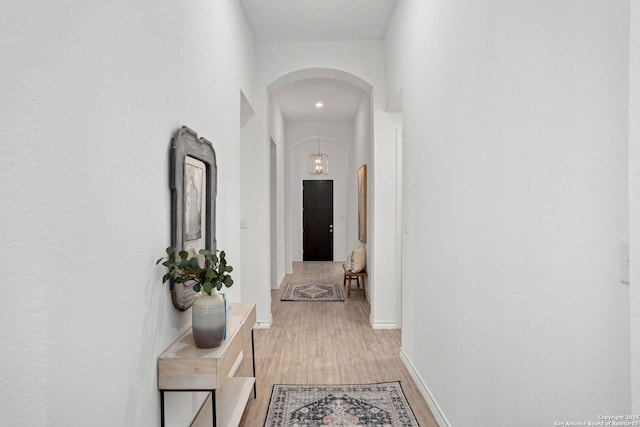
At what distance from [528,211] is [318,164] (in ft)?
24.1

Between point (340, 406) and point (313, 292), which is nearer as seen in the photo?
point (340, 406)

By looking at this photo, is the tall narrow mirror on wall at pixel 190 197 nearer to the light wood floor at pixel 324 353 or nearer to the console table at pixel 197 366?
the console table at pixel 197 366

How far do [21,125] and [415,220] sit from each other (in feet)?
8.43

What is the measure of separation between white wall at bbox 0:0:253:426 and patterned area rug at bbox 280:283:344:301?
13.0 ft

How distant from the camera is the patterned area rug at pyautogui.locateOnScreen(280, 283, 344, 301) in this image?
5.86m

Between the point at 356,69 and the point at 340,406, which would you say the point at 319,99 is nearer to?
the point at 356,69

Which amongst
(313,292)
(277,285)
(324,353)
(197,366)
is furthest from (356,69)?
(277,285)

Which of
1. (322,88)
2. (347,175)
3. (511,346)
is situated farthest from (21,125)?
(347,175)

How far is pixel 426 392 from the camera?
2701 mm

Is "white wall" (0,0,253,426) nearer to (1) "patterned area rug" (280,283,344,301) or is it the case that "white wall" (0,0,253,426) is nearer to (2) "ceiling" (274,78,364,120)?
(1) "patterned area rug" (280,283,344,301)

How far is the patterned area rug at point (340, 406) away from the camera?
2461mm

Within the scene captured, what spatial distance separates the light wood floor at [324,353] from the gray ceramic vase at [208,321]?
955 mm

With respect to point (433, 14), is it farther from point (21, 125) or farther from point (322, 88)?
point (322, 88)

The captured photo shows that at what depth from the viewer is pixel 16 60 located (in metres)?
0.88
